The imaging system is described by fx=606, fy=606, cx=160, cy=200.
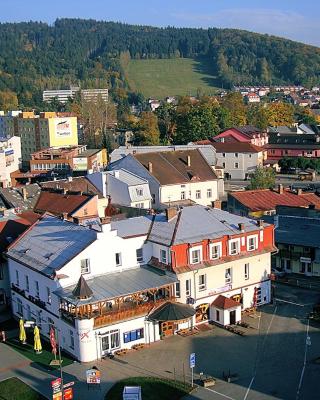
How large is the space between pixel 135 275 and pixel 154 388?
8209 mm

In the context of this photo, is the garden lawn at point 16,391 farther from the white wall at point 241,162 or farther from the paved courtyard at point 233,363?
the white wall at point 241,162

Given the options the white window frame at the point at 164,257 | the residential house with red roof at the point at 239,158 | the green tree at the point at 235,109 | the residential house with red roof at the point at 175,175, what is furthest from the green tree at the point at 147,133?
the white window frame at the point at 164,257

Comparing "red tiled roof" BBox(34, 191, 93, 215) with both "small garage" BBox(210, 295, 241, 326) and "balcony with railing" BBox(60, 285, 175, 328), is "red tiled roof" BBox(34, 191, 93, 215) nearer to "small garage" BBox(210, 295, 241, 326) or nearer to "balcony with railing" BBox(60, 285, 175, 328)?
"balcony with railing" BBox(60, 285, 175, 328)

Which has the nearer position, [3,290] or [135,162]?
[3,290]

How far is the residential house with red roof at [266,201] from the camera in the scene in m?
52.6

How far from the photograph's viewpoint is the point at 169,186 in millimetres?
60750

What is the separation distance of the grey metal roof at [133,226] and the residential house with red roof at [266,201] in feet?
54.3

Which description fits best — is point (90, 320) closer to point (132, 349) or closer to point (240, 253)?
point (132, 349)

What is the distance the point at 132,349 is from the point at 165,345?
181 cm

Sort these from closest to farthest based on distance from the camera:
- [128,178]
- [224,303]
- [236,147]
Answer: [224,303] → [128,178] → [236,147]

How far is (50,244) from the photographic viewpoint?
1422 inches

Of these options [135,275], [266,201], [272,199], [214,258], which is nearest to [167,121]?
[272,199]

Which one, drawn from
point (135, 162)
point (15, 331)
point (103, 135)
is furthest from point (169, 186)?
point (103, 135)

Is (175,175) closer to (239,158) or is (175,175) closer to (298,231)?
(298,231)
